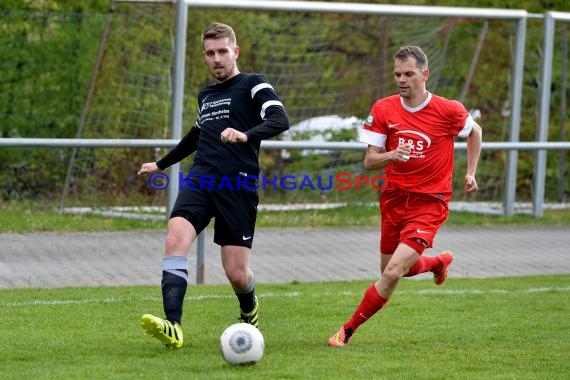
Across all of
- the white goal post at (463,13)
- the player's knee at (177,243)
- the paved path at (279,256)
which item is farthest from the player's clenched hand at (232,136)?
the white goal post at (463,13)

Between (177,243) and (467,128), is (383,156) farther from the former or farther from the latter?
(177,243)

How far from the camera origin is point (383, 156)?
7.16 metres

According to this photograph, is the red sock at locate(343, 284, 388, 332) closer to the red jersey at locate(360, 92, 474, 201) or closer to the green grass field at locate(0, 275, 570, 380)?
the green grass field at locate(0, 275, 570, 380)

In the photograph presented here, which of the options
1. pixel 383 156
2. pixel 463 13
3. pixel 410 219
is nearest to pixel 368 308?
pixel 410 219

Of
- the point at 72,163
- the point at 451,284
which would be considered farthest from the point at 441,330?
the point at 72,163

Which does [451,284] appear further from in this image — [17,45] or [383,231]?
[17,45]

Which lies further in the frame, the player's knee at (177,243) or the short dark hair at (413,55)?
the short dark hair at (413,55)

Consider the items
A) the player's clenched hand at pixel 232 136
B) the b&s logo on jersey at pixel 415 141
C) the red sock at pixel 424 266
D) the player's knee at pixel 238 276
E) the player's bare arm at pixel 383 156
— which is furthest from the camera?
the red sock at pixel 424 266

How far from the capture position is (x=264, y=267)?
37.4 feet

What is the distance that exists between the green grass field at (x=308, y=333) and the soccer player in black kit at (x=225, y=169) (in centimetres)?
56

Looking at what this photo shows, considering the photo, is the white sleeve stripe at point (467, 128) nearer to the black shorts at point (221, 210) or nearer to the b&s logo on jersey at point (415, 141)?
the b&s logo on jersey at point (415, 141)

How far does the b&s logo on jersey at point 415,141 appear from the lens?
7.38 meters

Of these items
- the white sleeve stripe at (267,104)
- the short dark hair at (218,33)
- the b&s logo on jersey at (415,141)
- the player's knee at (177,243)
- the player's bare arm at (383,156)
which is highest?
the short dark hair at (218,33)

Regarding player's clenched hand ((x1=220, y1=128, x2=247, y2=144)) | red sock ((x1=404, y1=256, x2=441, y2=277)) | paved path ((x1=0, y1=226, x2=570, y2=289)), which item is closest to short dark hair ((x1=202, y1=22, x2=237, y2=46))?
player's clenched hand ((x1=220, y1=128, x2=247, y2=144))
